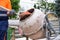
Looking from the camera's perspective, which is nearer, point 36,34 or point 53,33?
point 53,33

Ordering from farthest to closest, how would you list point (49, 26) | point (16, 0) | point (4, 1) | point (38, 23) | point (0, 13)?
point (16, 0) < point (38, 23) < point (49, 26) < point (4, 1) < point (0, 13)

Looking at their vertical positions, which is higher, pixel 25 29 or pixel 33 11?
pixel 33 11

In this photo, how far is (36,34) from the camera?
314cm

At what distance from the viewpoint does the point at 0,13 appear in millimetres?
1967

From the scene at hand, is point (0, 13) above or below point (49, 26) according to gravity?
above

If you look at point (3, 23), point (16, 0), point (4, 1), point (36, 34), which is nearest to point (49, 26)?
point (36, 34)

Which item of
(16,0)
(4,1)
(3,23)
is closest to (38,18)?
(4,1)

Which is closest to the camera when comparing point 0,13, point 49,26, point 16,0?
point 0,13

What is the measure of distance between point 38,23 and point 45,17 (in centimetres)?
15

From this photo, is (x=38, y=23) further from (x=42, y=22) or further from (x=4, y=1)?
(x=4, y=1)

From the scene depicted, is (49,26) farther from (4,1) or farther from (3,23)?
(3,23)

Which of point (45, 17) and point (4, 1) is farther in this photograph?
point (45, 17)

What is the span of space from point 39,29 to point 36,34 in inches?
4.4

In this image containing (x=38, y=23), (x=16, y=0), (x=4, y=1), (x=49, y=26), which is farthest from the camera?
(x=16, y=0)
